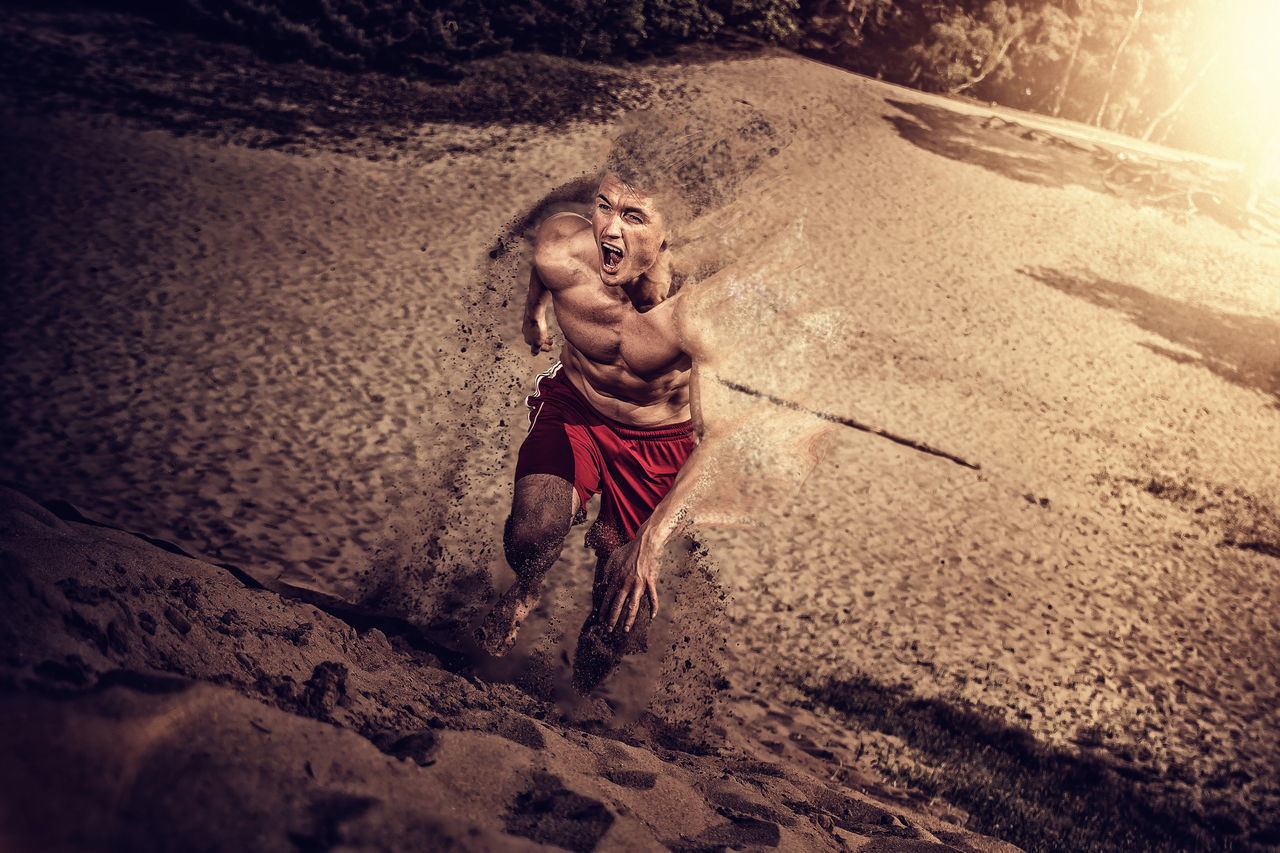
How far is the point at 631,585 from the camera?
1.25 metres

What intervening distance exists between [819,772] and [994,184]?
21.2 ft

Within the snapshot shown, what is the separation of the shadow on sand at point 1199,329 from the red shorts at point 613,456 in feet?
15.5

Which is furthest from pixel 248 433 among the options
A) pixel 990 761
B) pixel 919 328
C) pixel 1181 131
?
pixel 1181 131

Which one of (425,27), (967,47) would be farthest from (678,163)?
(967,47)

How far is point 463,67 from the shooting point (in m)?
6.32

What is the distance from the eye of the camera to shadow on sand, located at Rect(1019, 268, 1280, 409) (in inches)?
196

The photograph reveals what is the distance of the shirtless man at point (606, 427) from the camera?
49.7 inches

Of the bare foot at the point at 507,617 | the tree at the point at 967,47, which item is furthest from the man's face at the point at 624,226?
the tree at the point at 967,47

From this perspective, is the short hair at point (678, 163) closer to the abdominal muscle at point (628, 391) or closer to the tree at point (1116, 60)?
the abdominal muscle at point (628, 391)

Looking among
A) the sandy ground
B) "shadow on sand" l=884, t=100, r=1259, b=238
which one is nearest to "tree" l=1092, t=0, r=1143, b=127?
"shadow on sand" l=884, t=100, r=1259, b=238

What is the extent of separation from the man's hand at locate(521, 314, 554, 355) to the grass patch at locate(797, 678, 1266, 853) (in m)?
1.32

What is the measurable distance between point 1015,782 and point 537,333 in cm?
181

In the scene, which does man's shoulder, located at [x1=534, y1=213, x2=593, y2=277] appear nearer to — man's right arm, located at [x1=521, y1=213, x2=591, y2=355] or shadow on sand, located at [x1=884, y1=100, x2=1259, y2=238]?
man's right arm, located at [x1=521, y1=213, x2=591, y2=355]

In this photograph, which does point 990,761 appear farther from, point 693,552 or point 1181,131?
point 1181,131
